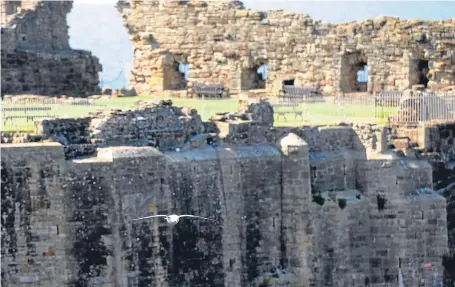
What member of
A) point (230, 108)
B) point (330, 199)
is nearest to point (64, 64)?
point (230, 108)

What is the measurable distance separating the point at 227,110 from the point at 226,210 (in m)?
4.74

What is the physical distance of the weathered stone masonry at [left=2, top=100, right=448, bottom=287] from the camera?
1353 inches

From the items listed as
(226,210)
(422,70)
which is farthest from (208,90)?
(226,210)

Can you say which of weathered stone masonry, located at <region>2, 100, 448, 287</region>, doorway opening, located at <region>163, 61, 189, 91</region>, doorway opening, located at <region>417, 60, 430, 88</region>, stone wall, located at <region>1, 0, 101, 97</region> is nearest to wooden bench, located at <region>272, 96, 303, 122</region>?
weathered stone masonry, located at <region>2, 100, 448, 287</region>

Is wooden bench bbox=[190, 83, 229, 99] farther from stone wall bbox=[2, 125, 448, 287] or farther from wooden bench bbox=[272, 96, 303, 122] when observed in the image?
stone wall bbox=[2, 125, 448, 287]

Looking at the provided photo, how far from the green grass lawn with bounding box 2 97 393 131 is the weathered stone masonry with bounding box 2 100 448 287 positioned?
1478 millimetres

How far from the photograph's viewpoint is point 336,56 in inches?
1827

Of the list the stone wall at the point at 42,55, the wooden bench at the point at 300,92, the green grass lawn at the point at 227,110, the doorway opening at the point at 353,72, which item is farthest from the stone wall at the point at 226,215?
the stone wall at the point at 42,55

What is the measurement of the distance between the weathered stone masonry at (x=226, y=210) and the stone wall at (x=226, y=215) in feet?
0.06

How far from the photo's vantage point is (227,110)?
→ 41.5 m

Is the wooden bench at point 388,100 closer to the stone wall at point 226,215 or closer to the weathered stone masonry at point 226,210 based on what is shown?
the weathered stone masonry at point 226,210

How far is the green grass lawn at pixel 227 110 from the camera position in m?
37.7

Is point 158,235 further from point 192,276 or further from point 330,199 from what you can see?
point 330,199

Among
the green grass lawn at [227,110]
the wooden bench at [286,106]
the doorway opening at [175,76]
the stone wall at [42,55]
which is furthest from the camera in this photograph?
the doorway opening at [175,76]
